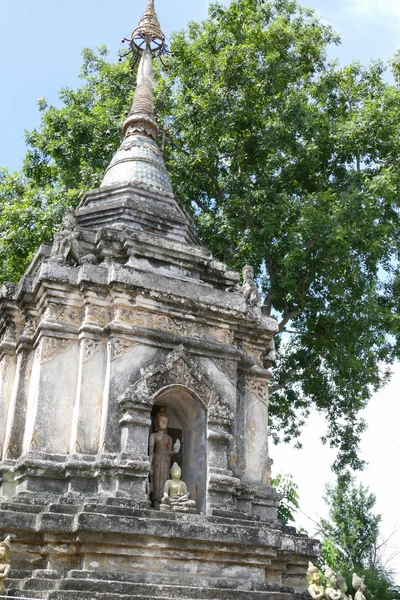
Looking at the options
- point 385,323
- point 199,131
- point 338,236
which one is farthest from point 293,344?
point 199,131

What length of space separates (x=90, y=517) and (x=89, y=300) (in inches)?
125

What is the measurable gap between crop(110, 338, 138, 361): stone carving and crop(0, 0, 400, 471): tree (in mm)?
6485

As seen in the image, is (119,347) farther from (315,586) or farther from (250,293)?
(315,586)

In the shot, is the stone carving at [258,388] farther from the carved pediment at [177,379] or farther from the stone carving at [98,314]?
the stone carving at [98,314]

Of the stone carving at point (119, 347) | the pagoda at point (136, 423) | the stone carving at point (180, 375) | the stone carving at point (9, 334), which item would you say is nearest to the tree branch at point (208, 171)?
the pagoda at point (136, 423)

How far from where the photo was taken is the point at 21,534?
816cm

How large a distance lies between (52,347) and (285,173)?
31.3 ft

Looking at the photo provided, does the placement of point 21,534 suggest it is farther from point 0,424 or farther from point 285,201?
point 285,201

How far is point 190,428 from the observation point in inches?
409

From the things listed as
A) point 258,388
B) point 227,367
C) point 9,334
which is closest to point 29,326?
point 9,334

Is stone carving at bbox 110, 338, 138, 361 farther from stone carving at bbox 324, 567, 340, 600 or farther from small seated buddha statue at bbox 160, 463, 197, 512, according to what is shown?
stone carving at bbox 324, 567, 340, 600

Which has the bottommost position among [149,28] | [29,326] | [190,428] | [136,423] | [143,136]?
[136,423]

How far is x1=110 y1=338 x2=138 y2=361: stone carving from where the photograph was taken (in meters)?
9.66

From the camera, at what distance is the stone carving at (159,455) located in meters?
9.91
